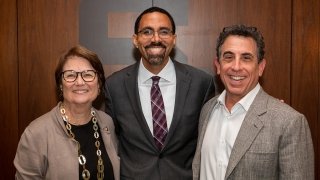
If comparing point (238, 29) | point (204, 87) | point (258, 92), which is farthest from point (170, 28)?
point (258, 92)

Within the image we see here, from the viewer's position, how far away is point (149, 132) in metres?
1.99

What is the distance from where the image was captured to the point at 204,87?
2.17 meters

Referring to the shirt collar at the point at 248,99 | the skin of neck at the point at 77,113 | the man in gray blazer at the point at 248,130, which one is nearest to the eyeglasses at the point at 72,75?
the skin of neck at the point at 77,113

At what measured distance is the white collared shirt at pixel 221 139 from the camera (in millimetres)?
1647

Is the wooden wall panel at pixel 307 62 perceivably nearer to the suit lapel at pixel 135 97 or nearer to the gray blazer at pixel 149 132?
the gray blazer at pixel 149 132

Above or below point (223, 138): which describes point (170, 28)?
above

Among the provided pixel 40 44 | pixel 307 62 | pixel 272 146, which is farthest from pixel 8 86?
pixel 307 62

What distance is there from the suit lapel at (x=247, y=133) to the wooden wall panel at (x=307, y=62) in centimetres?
117

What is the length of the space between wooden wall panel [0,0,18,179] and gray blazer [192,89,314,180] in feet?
5.68

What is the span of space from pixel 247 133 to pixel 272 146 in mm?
117

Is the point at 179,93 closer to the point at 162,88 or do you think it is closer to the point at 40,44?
the point at 162,88

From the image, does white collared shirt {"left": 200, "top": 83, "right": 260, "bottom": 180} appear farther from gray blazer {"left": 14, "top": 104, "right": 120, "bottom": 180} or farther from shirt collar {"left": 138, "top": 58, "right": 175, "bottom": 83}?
gray blazer {"left": 14, "top": 104, "right": 120, "bottom": 180}

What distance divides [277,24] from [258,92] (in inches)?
44.5

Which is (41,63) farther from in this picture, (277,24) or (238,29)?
(277,24)
